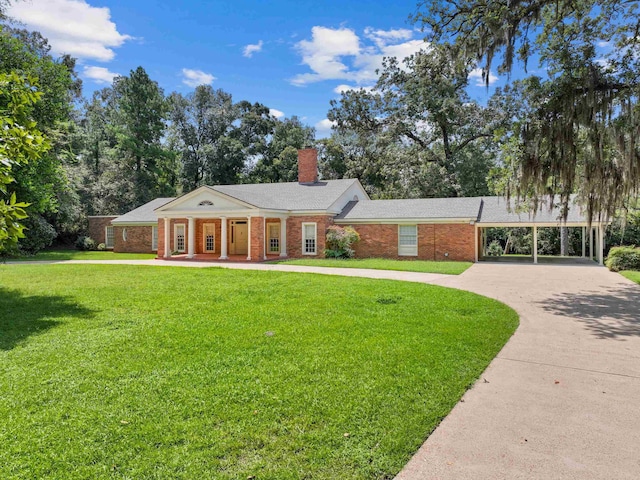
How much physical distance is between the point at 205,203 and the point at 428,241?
459 inches

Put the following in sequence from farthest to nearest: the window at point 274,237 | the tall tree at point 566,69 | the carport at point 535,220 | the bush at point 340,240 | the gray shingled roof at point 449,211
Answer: the window at point 274,237, the bush at point 340,240, the gray shingled roof at point 449,211, the carport at point 535,220, the tall tree at point 566,69

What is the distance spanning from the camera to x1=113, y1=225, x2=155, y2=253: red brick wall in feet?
84.0

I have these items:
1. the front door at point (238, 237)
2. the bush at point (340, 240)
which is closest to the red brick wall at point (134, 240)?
the front door at point (238, 237)

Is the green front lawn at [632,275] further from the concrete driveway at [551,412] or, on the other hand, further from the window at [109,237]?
the window at [109,237]

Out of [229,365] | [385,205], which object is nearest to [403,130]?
[385,205]

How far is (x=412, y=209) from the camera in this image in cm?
2080

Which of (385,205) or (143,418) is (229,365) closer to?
(143,418)

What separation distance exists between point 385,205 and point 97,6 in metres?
15.4

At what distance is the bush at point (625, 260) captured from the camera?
14.7 meters

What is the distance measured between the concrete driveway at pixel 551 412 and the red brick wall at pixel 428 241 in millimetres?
11810

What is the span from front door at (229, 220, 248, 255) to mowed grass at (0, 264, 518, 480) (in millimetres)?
14661

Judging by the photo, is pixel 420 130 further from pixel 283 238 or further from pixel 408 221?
pixel 283 238

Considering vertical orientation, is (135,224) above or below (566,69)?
below

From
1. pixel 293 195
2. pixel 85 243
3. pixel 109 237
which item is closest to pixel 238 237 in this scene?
pixel 293 195
